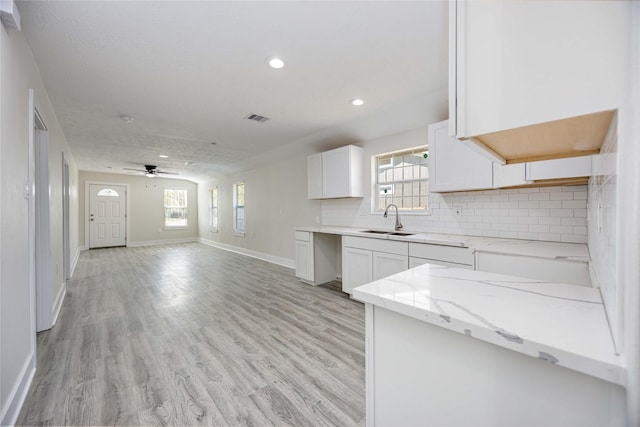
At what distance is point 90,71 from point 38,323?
2.54m

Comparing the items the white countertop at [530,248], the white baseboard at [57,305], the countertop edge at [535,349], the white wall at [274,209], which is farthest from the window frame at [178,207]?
the countertop edge at [535,349]

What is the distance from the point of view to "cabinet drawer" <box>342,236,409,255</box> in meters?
3.01

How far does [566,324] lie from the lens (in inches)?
28.2

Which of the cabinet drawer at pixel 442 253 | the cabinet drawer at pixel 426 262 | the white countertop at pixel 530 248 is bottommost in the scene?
the cabinet drawer at pixel 426 262

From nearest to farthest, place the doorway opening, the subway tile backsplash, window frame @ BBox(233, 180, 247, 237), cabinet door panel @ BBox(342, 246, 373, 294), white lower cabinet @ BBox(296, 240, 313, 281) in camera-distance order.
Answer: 1. the subway tile backsplash
2. cabinet door panel @ BBox(342, 246, 373, 294)
3. white lower cabinet @ BBox(296, 240, 313, 281)
4. window frame @ BBox(233, 180, 247, 237)
5. the doorway opening

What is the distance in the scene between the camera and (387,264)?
10.3 feet

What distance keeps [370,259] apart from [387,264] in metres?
0.26

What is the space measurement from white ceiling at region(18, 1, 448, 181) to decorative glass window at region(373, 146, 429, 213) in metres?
0.41

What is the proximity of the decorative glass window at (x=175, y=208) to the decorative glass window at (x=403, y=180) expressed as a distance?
27.5 feet

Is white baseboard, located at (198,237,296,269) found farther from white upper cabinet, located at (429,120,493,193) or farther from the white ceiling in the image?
white upper cabinet, located at (429,120,493,193)

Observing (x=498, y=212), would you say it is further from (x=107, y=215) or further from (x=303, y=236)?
Answer: (x=107, y=215)

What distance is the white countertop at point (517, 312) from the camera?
0.59 metres

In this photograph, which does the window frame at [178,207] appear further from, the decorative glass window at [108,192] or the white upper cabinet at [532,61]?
the white upper cabinet at [532,61]

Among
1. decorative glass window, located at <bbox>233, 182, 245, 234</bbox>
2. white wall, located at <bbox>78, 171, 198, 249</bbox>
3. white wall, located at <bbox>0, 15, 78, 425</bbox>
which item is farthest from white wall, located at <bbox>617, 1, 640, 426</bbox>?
white wall, located at <bbox>78, 171, 198, 249</bbox>
